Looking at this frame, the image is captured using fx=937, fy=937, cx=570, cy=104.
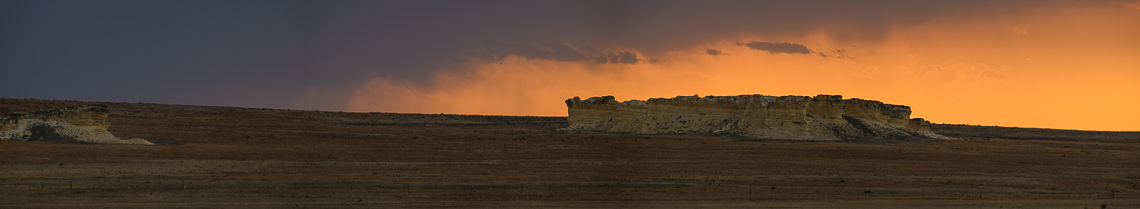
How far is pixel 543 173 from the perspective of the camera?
3591 centimetres

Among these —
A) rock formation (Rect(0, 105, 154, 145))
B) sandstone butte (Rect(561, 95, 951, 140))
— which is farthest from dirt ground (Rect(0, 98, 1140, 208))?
sandstone butte (Rect(561, 95, 951, 140))

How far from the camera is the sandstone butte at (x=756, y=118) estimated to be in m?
61.9

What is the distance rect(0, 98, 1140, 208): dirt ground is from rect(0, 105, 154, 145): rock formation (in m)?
1.54

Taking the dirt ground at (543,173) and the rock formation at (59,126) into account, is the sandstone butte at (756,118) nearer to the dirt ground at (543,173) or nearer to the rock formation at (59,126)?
the dirt ground at (543,173)

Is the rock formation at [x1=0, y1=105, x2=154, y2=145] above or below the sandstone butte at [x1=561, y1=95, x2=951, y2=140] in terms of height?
below

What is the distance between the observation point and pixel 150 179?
3162 cm

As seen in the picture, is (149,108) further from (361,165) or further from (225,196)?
(225,196)

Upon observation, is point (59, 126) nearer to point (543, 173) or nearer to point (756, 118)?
point (543, 173)

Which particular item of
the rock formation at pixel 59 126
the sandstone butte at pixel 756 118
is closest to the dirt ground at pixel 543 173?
the rock formation at pixel 59 126

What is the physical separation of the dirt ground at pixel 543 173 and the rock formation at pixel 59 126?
60.7 inches

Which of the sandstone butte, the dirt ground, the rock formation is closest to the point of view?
the dirt ground

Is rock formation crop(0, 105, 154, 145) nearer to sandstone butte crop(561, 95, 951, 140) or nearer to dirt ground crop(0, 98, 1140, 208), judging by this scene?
dirt ground crop(0, 98, 1140, 208)

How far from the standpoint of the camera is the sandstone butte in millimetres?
61906

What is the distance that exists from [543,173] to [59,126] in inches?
979
